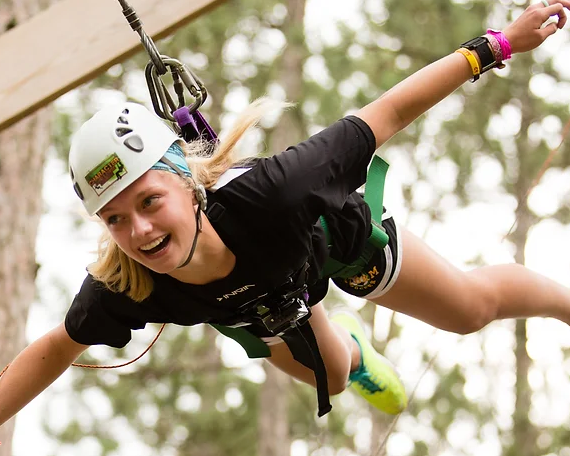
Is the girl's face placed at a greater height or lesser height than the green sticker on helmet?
lesser

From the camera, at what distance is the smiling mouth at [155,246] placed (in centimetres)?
197

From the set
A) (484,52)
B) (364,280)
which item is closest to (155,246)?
(364,280)

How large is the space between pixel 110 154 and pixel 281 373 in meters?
5.28

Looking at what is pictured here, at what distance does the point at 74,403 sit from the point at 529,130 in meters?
4.53

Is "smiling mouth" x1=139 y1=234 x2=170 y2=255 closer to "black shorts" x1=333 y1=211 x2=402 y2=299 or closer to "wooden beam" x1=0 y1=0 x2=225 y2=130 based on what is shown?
"wooden beam" x1=0 y1=0 x2=225 y2=130

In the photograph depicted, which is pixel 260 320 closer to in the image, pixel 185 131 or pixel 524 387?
pixel 185 131

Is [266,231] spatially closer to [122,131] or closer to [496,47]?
[122,131]

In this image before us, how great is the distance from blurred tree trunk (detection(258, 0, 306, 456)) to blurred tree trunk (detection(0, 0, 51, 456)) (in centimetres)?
405

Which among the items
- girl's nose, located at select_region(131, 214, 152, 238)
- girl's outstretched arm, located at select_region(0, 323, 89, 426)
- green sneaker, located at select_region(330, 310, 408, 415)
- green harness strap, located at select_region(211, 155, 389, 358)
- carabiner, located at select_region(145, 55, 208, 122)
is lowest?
green sneaker, located at select_region(330, 310, 408, 415)

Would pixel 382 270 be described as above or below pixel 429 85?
below

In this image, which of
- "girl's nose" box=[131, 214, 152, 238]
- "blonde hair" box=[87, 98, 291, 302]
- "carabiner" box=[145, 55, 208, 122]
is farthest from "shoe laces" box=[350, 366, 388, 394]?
"girl's nose" box=[131, 214, 152, 238]

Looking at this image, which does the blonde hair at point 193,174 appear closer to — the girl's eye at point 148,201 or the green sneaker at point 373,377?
the girl's eye at point 148,201

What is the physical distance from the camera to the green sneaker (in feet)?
10.6

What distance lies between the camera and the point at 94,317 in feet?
A: 7.27
